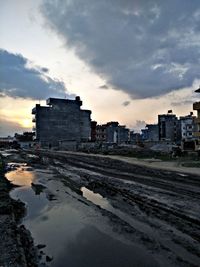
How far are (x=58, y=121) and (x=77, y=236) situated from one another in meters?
107

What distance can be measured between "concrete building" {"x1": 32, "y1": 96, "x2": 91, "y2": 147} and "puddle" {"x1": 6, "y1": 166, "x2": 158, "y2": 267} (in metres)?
95.0

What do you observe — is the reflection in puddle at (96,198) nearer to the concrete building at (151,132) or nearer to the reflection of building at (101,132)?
the reflection of building at (101,132)

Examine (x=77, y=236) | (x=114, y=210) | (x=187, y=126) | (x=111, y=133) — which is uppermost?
(x=187, y=126)

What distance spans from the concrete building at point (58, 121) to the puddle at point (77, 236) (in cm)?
9500

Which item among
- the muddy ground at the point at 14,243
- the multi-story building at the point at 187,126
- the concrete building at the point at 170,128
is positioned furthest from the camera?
the concrete building at the point at 170,128

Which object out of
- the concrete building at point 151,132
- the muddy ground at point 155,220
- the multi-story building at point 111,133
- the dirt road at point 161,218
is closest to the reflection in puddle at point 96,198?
the muddy ground at point 155,220

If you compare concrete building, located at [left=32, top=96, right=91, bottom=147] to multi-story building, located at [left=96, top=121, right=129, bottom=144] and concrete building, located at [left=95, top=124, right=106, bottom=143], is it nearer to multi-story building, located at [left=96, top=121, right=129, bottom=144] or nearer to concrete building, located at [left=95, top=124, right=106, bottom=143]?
concrete building, located at [left=95, top=124, right=106, bottom=143]

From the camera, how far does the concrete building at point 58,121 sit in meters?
113

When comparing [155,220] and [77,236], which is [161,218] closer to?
[155,220]

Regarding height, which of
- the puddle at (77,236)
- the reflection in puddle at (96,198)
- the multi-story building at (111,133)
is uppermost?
the multi-story building at (111,133)

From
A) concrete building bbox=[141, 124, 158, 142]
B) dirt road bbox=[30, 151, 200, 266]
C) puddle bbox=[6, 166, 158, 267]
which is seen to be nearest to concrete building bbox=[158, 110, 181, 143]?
concrete building bbox=[141, 124, 158, 142]

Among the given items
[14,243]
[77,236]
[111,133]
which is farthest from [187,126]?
[14,243]

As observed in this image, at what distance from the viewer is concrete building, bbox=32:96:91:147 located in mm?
112688

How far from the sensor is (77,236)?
8969 millimetres
